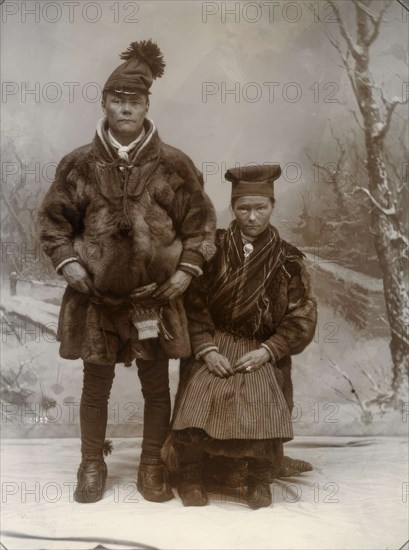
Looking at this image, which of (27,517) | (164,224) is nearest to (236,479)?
(27,517)

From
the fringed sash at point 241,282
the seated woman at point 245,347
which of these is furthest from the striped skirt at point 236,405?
the fringed sash at point 241,282

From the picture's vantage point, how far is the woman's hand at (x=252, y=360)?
2533mm

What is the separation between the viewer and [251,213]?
2602mm

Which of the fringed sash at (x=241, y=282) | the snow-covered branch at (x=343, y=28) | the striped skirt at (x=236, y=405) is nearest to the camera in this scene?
the striped skirt at (x=236, y=405)

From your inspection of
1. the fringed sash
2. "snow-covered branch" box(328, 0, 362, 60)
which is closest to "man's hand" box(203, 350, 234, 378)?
the fringed sash

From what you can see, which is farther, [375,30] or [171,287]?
[375,30]

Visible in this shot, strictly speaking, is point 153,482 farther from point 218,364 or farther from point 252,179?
point 252,179

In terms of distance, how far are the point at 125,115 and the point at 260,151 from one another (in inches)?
20.0

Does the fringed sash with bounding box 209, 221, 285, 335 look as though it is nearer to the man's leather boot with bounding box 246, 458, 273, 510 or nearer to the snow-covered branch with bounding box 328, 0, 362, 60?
the man's leather boot with bounding box 246, 458, 273, 510

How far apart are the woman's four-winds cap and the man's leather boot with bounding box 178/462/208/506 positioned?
0.98 metres

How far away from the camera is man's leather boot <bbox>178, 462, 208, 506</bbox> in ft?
8.31

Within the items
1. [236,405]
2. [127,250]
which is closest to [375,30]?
[127,250]

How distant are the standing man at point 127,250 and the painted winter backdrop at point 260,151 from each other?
0.28ft

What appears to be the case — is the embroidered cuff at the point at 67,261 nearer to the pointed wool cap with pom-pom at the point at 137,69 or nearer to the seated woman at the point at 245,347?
the seated woman at the point at 245,347
